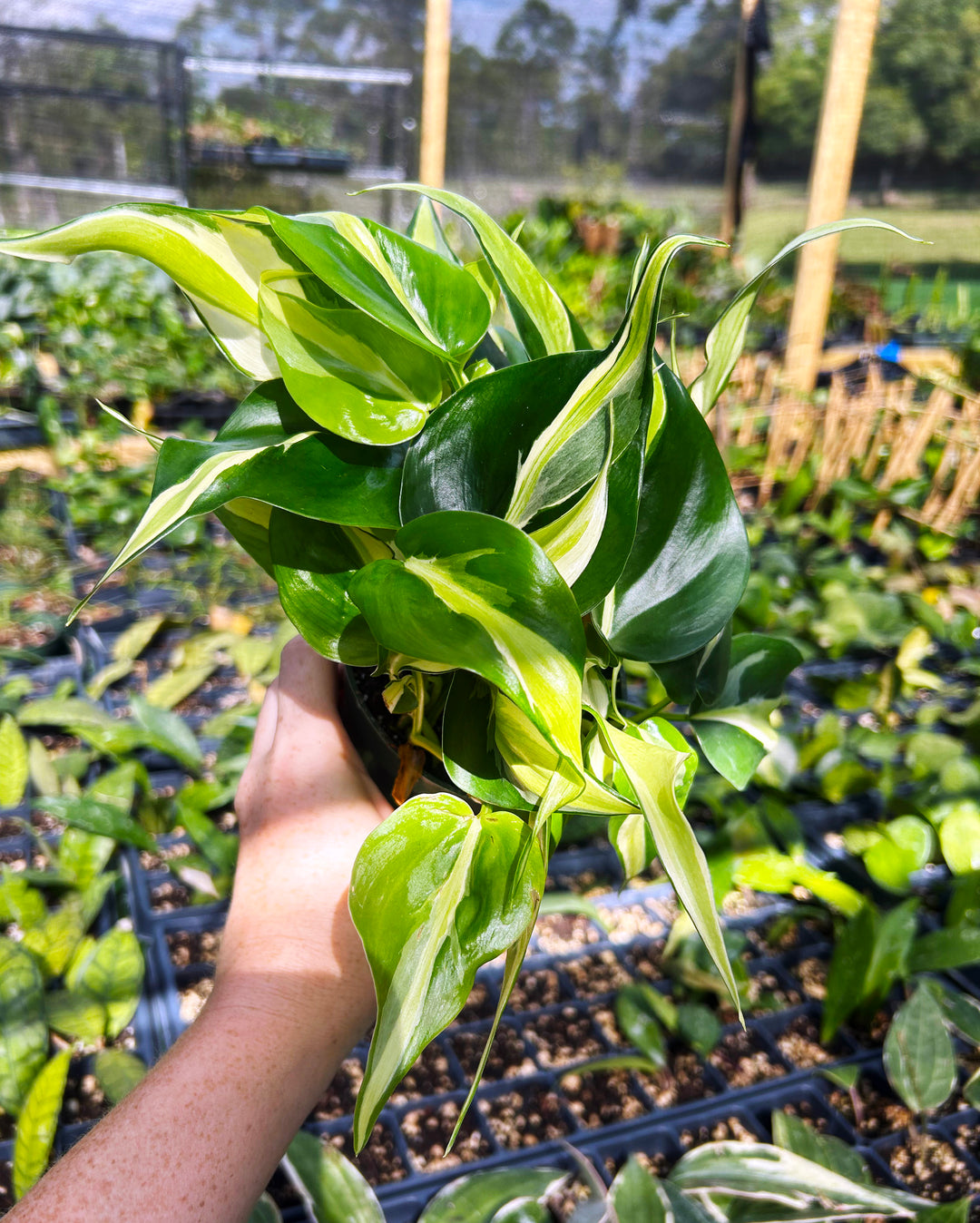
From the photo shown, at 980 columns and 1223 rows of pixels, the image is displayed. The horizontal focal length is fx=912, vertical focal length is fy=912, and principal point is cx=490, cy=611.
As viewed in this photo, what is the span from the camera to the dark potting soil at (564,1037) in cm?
74

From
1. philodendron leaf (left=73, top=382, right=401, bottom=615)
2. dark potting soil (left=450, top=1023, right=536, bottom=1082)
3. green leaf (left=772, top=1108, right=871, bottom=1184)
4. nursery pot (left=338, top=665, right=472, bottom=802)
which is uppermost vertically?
philodendron leaf (left=73, top=382, right=401, bottom=615)

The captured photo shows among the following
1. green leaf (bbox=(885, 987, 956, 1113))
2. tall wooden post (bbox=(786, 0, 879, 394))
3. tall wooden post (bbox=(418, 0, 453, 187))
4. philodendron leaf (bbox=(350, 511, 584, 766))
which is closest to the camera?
philodendron leaf (bbox=(350, 511, 584, 766))

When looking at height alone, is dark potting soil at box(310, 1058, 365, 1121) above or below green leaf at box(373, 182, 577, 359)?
below

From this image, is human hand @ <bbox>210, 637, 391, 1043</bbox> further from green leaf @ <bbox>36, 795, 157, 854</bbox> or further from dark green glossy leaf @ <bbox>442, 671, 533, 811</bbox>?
green leaf @ <bbox>36, 795, 157, 854</bbox>

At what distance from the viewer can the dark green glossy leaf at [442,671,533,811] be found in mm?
391

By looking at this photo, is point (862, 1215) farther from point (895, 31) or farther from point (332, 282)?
point (895, 31)

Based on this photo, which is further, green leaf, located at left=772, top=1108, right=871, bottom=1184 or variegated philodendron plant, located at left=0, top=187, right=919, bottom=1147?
green leaf, located at left=772, top=1108, right=871, bottom=1184

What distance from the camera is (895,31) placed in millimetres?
4875

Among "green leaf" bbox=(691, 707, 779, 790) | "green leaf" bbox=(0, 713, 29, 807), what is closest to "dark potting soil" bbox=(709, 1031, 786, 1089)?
"green leaf" bbox=(691, 707, 779, 790)

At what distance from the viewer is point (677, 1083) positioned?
73cm

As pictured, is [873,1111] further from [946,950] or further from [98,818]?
[98,818]

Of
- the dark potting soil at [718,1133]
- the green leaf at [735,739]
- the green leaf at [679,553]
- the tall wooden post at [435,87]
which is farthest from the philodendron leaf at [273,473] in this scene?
the tall wooden post at [435,87]

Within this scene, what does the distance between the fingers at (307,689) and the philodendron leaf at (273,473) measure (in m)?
0.13

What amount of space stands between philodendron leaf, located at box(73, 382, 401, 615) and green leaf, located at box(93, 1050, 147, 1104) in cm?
46
